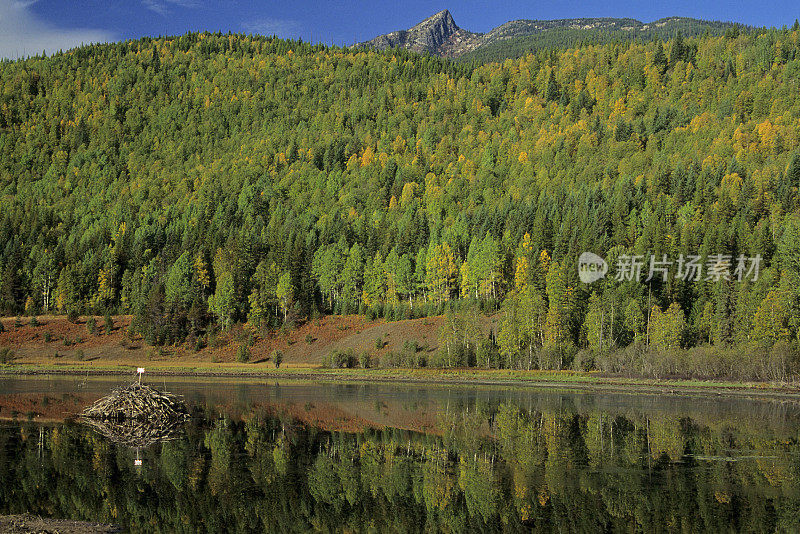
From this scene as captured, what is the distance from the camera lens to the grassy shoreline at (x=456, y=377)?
70688 mm

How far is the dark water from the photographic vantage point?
23234mm

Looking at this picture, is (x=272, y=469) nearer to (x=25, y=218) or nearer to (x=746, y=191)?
(x=746, y=191)

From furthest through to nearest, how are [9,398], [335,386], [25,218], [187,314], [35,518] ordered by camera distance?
[25,218] < [187,314] < [335,386] < [9,398] < [35,518]

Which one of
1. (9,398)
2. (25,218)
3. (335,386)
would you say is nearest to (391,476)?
(9,398)

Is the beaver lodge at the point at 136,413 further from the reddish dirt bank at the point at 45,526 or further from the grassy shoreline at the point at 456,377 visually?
the grassy shoreline at the point at 456,377

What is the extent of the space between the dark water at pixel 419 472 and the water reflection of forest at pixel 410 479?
0.10 metres

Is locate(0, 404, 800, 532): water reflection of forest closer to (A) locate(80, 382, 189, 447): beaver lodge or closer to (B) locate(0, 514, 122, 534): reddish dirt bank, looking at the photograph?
(B) locate(0, 514, 122, 534): reddish dirt bank

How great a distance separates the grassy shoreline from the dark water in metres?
21.5

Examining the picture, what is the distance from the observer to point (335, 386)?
243 feet

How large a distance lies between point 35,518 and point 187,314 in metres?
103

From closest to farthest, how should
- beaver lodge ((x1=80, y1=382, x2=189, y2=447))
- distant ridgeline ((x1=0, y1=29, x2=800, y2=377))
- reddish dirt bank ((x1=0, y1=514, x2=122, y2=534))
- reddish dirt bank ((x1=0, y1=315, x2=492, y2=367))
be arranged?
reddish dirt bank ((x1=0, y1=514, x2=122, y2=534)) < beaver lodge ((x1=80, y1=382, x2=189, y2=447)) < distant ridgeline ((x1=0, y1=29, x2=800, y2=377)) < reddish dirt bank ((x1=0, y1=315, x2=492, y2=367))

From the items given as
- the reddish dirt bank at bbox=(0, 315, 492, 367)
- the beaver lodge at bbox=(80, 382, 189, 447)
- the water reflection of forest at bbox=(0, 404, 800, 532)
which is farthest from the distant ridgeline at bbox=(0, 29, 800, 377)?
the beaver lodge at bbox=(80, 382, 189, 447)

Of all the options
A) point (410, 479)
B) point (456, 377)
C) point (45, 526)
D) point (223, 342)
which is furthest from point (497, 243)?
point (45, 526)

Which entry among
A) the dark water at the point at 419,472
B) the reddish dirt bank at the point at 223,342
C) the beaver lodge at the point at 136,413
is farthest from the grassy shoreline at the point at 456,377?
the beaver lodge at the point at 136,413
